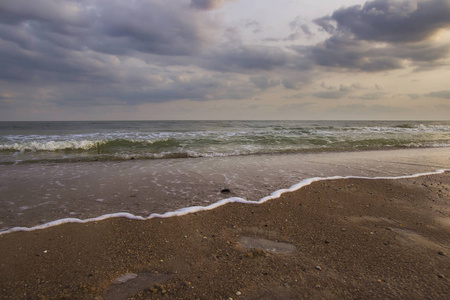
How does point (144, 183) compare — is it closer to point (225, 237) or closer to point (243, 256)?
point (225, 237)

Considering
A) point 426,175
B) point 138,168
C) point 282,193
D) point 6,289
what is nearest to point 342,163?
point 426,175

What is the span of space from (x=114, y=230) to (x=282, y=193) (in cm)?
326

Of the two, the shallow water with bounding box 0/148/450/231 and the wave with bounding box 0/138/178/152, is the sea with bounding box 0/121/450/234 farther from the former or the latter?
the wave with bounding box 0/138/178/152

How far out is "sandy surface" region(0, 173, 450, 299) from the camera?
2.21 metres

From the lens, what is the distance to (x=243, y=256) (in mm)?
2748

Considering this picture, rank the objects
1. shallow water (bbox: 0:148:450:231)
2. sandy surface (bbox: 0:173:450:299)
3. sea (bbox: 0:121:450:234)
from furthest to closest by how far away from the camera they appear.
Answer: shallow water (bbox: 0:148:450:231) → sea (bbox: 0:121:450:234) → sandy surface (bbox: 0:173:450:299)

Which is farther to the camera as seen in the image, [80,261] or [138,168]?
[138,168]

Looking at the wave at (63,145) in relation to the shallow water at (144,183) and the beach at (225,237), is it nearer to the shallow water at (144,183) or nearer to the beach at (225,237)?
the shallow water at (144,183)

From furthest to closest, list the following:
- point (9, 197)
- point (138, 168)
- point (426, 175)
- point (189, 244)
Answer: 1. point (138, 168)
2. point (426, 175)
3. point (9, 197)
4. point (189, 244)

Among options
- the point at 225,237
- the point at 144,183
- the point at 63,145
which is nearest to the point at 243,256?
the point at 225,237

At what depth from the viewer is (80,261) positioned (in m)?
2.66

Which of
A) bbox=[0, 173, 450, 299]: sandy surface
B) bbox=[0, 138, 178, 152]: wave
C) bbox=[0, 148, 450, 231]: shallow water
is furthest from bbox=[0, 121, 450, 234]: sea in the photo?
bbox=[0, 138, 178, 152]: wave

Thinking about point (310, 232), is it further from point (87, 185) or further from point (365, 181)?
point (87, 185)

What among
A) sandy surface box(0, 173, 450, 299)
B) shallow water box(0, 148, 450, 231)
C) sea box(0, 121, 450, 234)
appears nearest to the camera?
sandy surface box(0, 173, 450, 299)
